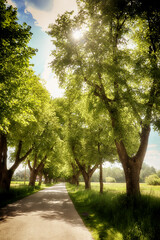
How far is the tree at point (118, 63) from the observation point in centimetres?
853

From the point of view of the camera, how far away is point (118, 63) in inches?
358

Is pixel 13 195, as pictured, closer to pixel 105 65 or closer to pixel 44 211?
pixel 44 211

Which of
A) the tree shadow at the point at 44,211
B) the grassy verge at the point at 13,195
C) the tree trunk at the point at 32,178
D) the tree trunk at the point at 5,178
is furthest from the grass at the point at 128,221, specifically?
the tree trunk at the point at 32,178

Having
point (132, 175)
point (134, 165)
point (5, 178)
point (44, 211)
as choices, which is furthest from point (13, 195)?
point (134, 165)

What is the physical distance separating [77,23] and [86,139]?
11.5 metres

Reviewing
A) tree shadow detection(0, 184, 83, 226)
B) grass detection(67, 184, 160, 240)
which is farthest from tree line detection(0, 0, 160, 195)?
tree shadow detection(0, 184, 83, 226)

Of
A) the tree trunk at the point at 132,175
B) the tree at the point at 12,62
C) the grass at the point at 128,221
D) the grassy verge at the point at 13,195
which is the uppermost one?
the tree at the point at 12,62

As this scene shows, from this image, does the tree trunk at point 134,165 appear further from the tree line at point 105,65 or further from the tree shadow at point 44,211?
the tree shadow at point 44,211

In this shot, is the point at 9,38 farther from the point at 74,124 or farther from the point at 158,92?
the point at 74,124

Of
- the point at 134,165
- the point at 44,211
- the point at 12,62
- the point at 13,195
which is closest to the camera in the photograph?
the point at 44,211

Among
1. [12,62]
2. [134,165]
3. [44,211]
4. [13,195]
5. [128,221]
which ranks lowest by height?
[13,195]

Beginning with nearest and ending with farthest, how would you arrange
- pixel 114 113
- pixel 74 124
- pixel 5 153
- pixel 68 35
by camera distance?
pixel 114 113 < pixel 68 35 < pixel 5 153 < pixel 74 124

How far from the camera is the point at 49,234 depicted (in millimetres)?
4766

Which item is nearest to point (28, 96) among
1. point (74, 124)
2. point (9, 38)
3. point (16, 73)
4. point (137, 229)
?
point (16, 73)
